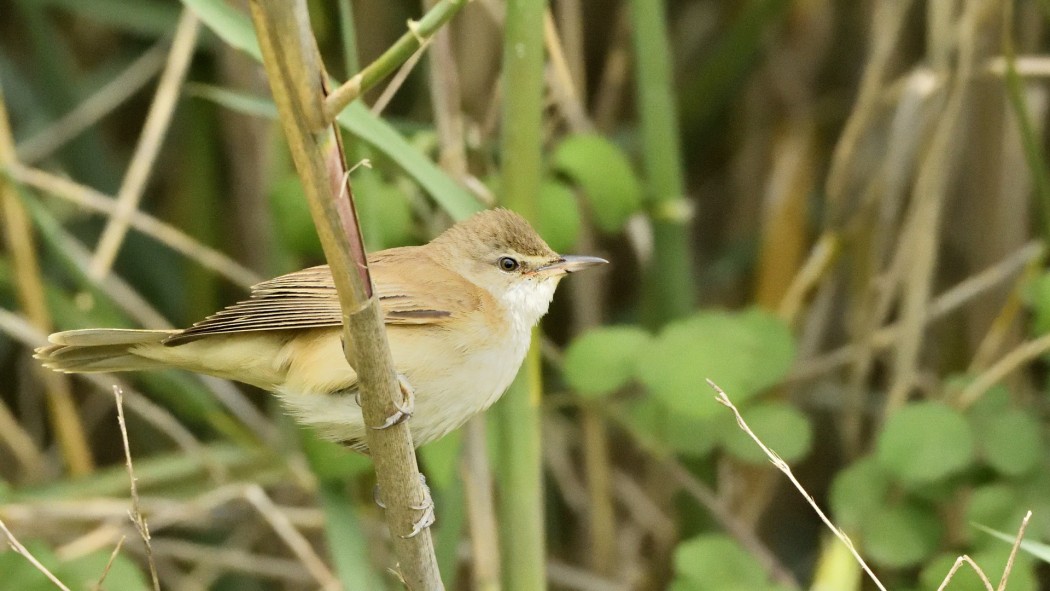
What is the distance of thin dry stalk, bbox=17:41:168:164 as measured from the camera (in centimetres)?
396

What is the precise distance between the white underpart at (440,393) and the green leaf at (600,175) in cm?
57

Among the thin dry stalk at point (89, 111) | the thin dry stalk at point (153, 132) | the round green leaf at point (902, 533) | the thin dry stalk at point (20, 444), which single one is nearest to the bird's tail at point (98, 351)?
the thin dry stalk at point (153, 132)

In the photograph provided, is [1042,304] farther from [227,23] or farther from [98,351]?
[98,351]

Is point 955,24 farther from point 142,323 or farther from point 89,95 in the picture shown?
point 89,95

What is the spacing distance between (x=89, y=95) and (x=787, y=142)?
246cm

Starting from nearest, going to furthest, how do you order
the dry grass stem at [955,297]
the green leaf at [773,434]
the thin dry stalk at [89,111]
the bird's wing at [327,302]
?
the bird's wing at [327,302] → the green leaf at [773,434] → the dry grass stem at [955,297] → the thin dry stalk at [89,111]

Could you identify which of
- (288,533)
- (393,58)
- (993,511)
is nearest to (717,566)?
(993,511)

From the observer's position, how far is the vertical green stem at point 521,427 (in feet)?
8.24

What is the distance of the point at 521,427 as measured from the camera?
8.39 ft

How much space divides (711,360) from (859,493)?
0.61 m

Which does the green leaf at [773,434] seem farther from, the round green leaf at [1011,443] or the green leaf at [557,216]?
the green leaf at [557,216]

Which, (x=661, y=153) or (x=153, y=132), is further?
(x=153, y=132)

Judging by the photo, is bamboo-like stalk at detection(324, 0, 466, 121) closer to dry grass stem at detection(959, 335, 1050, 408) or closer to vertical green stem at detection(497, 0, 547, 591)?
vertical green stem at detection(497, 0, 547, 591)

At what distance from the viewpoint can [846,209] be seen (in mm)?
3994
